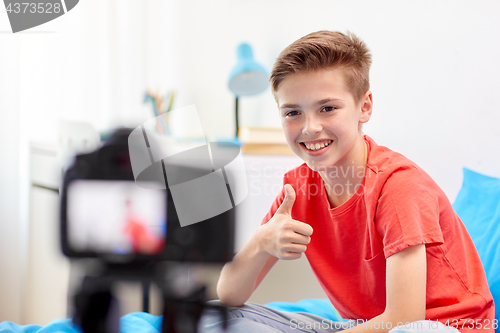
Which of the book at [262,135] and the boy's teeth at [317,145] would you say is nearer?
the boy's teeth at [317,145]

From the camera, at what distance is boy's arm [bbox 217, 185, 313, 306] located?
58 cm

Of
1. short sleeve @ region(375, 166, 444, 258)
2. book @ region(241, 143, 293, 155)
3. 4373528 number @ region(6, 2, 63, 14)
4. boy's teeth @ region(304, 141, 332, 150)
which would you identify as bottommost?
short sleeve @ region(375, 166, 444, 258)

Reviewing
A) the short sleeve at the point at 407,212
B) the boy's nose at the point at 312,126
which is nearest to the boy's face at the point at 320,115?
the boy's nose at the point at 312,126

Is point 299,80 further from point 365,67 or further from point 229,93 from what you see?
point 229,93

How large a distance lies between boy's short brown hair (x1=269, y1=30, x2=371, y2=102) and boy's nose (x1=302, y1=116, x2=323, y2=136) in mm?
81

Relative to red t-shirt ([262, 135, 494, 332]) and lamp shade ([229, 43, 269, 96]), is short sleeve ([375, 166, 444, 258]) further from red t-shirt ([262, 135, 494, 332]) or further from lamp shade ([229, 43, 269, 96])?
lamp shade ([229, 43, 269, 96])

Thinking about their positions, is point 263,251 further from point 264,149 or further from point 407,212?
point 264,149

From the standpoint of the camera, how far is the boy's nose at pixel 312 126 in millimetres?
610

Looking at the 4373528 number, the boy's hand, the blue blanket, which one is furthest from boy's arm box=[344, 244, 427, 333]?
the 4373528 number

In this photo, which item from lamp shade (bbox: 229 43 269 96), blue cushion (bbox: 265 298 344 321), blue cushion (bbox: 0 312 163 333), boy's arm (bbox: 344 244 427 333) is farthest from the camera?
lamp shade (bbox: 229 43 269 96)

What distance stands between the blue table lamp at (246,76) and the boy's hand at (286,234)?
0.57 m

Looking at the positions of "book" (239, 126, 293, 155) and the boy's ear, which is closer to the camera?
the boy's ear

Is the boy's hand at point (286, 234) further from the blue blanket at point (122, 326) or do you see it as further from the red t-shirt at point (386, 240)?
the blue blanket at point (122, 326)

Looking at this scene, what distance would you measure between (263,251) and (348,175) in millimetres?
198
